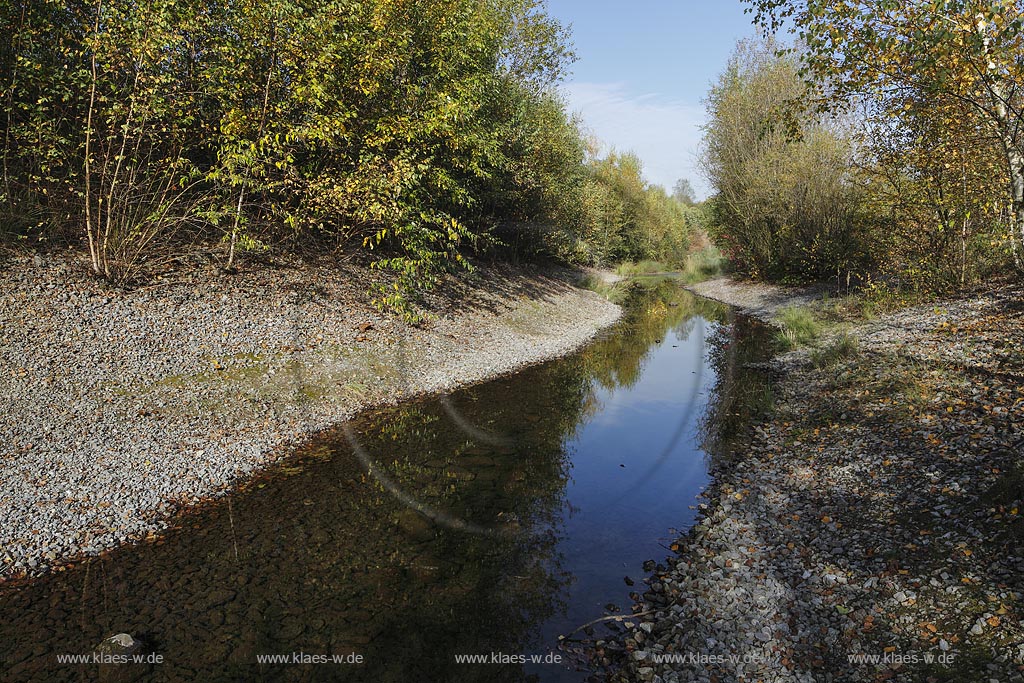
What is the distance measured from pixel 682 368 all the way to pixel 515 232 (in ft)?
58.8

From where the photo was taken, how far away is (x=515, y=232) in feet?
122

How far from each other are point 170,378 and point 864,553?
14.4 meters

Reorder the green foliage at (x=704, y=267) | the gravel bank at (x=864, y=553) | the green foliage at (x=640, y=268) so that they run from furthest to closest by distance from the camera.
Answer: the green foliage at (x=640, y=268)
the green foliage at (x=704, y=267)
the gravel bank at (x=864, y=553)

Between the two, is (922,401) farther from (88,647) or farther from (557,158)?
(557,158)

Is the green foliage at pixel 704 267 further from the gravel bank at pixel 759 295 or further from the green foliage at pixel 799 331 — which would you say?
the green foliage at pixel 799 331

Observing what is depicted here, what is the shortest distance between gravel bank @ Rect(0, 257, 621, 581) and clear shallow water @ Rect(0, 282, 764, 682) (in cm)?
91

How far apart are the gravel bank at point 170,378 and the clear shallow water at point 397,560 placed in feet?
3.00

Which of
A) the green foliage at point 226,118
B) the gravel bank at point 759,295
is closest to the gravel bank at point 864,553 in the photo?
the green foliage at point 226,118

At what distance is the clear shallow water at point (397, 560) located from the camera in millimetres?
6473

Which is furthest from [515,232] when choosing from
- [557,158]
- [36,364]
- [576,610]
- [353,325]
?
[576,610]

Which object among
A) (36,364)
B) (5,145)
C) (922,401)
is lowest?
(36,364)

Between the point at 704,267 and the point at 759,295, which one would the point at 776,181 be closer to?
the point at 759,295

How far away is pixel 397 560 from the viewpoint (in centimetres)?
837

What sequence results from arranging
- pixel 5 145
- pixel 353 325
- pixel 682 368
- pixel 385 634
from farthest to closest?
pixel 682 368
pixel 353 325
pixel 5 145
pixel 385 634
